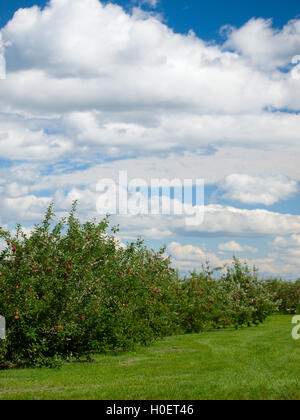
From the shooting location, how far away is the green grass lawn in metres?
9.41

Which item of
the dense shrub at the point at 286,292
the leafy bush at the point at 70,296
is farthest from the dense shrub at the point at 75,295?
the dense shrub at the point at 286,292

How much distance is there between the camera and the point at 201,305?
26.1 meters

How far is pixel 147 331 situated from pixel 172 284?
21.3ft

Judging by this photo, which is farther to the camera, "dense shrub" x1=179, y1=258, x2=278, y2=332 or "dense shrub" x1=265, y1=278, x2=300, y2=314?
"dense shrub" x1=265, y1=278, x2=300, y2=314

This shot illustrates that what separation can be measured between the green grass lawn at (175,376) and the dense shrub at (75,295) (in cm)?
77

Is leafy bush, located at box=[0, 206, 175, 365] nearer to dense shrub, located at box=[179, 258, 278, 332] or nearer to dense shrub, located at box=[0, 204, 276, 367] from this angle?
dense shrub, located at box=[0, 204, 276, 367]

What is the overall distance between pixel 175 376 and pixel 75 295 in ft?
15.0

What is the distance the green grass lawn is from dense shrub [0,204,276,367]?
767 mm

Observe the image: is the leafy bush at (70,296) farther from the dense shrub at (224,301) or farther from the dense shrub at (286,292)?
the dense shrub at (286,292)

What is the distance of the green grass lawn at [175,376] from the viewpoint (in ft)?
30.9

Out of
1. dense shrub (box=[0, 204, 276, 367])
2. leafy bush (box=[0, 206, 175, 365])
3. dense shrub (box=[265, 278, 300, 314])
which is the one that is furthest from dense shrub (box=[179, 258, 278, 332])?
dense shrub (box=[265, 278, 300, 314])

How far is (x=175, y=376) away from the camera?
11523 mm
